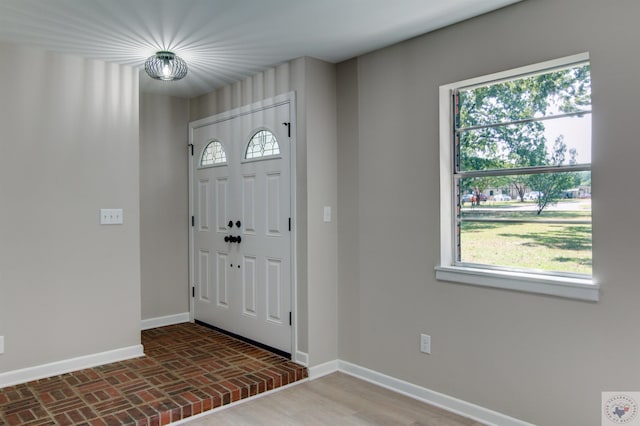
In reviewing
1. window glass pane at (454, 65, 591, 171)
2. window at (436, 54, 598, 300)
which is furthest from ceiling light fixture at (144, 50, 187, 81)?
window glass pane at (454, 65, 591, 171)

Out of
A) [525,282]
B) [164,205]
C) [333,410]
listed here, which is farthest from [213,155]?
[525,282]

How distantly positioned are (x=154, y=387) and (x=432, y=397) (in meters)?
1.87

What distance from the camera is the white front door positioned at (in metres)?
3.71

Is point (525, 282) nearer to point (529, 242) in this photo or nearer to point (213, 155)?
point (529, 242)

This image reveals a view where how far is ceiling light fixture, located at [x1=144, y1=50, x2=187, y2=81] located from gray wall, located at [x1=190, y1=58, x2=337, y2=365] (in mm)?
802

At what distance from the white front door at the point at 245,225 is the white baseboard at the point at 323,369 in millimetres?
296

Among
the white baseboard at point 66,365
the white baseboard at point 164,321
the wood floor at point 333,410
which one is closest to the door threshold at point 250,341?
the white baseboard at point 164,321

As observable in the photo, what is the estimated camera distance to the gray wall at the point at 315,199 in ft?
11.4

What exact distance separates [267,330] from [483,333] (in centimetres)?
184

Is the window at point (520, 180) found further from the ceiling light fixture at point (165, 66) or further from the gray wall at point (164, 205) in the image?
the gray wall at point (164, 205)

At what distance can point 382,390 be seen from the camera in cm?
324

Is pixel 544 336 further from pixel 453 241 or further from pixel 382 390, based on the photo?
pixel 382 390

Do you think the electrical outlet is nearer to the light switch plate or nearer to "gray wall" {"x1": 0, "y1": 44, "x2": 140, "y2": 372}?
"gray wall" {"x1": 0, "y1": 44, "x2": 140, "y2": 372}

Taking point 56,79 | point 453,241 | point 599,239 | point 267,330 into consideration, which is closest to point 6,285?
point 56,79
